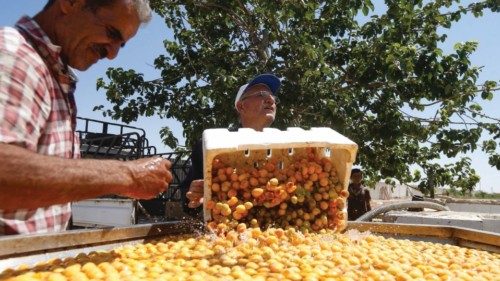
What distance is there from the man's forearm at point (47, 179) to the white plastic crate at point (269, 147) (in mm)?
901

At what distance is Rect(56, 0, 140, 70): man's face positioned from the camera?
1.84 metres

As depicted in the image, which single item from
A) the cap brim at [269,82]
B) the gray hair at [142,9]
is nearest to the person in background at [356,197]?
the cap brim at [269,82]

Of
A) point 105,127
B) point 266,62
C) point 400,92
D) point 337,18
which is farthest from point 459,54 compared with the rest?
point 105,127

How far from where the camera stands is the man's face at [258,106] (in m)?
3.58

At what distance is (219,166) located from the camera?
2709 millimetres

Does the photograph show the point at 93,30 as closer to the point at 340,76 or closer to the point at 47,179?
the point at 47,179

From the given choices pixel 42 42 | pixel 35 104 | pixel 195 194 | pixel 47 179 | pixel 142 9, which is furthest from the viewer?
pixel 195 194

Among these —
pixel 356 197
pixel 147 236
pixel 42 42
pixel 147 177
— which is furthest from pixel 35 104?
pixel 356 197

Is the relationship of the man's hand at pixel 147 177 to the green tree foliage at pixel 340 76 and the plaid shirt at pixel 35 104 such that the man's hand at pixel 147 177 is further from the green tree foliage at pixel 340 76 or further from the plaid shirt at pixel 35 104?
the green tree foliage at pixel 340 76

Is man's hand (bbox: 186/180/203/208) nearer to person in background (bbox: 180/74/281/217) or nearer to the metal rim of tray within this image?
the metal rim of tray

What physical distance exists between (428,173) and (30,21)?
9.44 metres

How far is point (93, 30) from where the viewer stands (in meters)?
1.87

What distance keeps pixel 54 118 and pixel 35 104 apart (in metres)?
0.30

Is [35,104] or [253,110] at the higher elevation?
[253,110]
